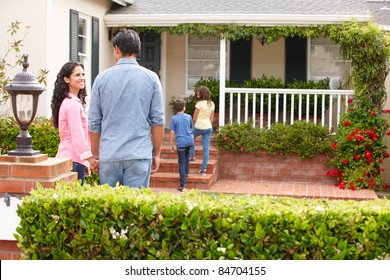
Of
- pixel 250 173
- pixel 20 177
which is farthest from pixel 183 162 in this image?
pixel 20 177

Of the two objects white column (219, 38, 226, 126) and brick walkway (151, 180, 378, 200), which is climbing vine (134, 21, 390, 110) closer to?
brick walkway (151, 180, 378, 200)

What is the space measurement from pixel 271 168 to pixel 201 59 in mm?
4013

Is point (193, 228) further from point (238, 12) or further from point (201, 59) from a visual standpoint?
point (201, 59)

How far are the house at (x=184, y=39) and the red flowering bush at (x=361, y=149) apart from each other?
4.01 ft

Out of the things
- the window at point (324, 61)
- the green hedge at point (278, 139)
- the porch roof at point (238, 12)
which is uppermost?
the porch roof at point (238, 12)

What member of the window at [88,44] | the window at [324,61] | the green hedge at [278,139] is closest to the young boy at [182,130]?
the green hedge at [278,139]

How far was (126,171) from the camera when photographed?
5.60 meters

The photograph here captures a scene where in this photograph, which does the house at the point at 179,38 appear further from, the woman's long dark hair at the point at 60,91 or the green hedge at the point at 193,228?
the green hedge at the point at 193,228

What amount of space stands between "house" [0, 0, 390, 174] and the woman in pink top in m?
5.00

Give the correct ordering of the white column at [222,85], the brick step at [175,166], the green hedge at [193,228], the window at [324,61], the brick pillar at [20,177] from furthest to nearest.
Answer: the window at [324,61] → the white column at [222,85] → the brick step at [175,166] → the brick pillar at [20,177] → the green hedge at [193,228]

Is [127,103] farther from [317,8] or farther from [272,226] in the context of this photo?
[317,8]

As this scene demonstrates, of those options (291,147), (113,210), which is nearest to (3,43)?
(291,147)

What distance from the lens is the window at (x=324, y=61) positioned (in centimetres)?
1592

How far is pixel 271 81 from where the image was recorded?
1519 cm
